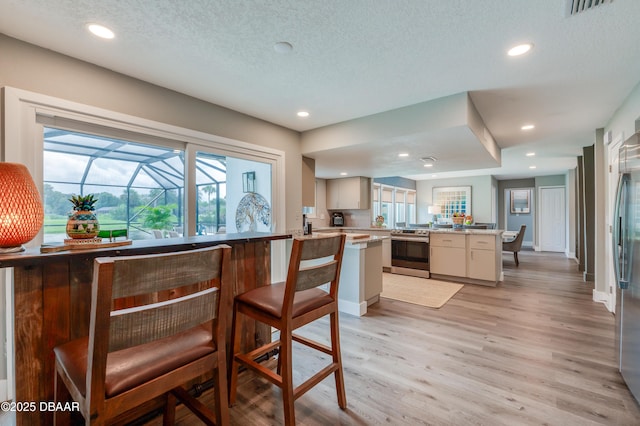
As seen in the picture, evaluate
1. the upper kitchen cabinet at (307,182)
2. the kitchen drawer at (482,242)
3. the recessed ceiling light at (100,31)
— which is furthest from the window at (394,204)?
the recessed ceiling light at (100,31)

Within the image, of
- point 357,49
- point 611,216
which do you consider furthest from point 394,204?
point 357,49

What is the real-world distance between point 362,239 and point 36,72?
10.8ft

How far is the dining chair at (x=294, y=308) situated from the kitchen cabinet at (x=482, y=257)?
151 inches

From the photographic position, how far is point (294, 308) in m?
1.54

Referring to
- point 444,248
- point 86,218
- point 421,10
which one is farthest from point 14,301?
point 444,248

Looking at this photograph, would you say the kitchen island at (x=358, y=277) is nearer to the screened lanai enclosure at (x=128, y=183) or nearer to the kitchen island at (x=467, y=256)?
the screened lanai enclosure at (x=128, y=183)

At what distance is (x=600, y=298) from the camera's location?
379 centimetres

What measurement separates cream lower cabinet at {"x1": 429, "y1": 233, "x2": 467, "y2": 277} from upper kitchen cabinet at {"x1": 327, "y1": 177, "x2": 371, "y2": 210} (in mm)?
2115

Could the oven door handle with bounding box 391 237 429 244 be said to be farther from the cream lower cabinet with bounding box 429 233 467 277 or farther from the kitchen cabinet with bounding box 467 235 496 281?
the kitchen cabinet with bounding box 467 235 496 281

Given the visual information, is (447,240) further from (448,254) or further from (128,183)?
(128,183)

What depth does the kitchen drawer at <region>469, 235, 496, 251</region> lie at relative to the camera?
4594 mm

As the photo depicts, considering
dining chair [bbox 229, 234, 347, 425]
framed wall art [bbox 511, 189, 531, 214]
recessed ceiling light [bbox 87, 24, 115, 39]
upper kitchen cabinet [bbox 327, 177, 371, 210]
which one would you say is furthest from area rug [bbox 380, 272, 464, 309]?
framed wall art [bbox 511, 189, 531, 214]

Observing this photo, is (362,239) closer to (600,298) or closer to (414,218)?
(600,298)

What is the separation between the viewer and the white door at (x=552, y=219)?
8.48 m
